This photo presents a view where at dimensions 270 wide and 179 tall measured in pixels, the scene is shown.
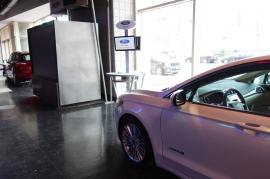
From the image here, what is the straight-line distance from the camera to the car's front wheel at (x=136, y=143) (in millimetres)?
2441

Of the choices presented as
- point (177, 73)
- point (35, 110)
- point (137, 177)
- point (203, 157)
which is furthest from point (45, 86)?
point (203, 157)

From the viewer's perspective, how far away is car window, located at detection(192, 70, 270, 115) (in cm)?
187

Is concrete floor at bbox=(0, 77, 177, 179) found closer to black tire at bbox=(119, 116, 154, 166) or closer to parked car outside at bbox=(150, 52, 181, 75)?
black tire at bbox=(119, 116, 154, 166)

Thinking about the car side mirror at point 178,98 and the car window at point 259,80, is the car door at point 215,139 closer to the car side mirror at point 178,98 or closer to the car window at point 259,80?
the car side mirror at point 178,98

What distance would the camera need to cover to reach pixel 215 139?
1.68 m

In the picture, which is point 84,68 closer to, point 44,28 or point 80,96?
point 80,96

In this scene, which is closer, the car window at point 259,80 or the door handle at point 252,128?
the door handle at point 252,128

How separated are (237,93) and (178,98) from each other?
57 centimetres

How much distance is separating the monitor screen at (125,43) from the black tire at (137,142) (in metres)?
2.72

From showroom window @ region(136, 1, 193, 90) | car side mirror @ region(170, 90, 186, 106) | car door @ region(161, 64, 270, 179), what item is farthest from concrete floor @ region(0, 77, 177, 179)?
showroom window @ region(136, 1, 193, 90)

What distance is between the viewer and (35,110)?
5469mm

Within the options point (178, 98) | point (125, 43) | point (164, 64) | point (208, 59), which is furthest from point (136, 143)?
point (164, 64)

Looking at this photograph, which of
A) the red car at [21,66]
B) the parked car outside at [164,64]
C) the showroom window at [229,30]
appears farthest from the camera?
the red car at [21,66]

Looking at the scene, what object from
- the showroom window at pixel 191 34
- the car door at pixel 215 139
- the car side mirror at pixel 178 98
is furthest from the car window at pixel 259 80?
the showroom window at pixel 191 34
